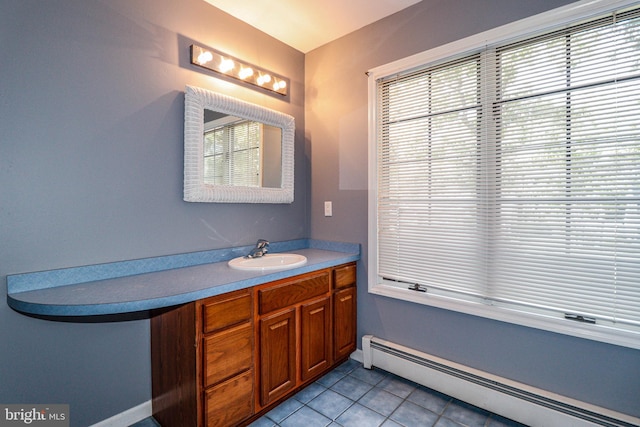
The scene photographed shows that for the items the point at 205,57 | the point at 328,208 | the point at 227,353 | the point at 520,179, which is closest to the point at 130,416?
the point at 227,353

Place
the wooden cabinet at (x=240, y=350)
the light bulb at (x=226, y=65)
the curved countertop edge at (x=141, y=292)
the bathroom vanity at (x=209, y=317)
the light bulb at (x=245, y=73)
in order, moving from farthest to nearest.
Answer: the light bulb at (x=245, y=73)
the light bulb at (x=226, y=65)
the wooden cabinet at (x=240, y=350)
the bathroom vanity at (x=209, y=317)
the curved countertop edge at (x=141, y=292)

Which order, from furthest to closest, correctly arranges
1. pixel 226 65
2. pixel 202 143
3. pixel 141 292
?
pixel 226 65, pixel 202 143, pixel 141 292

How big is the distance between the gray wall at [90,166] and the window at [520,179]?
1329mm

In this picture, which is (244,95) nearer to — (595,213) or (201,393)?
(201,393)

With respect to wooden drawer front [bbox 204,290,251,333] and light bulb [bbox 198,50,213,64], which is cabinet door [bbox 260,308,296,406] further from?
light bulb [bbox 198,50,213,64]

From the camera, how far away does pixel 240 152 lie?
2.14m

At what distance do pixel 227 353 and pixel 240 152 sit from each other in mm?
1274

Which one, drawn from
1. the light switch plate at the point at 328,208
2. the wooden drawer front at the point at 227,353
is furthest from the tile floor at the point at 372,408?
the light switch plate at the point at 328,208

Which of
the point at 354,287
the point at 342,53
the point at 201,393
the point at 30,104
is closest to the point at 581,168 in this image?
the point at 354,287

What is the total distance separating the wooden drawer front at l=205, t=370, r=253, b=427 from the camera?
1.44m

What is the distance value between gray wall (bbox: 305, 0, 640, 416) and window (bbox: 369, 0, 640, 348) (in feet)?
0.35

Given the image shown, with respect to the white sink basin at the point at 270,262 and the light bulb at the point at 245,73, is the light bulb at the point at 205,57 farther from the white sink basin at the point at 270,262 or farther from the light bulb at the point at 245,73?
the white sink basin at the point at 270,262

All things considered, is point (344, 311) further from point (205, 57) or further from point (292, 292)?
point (205, 57)

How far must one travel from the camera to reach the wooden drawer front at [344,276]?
7.13 ft
